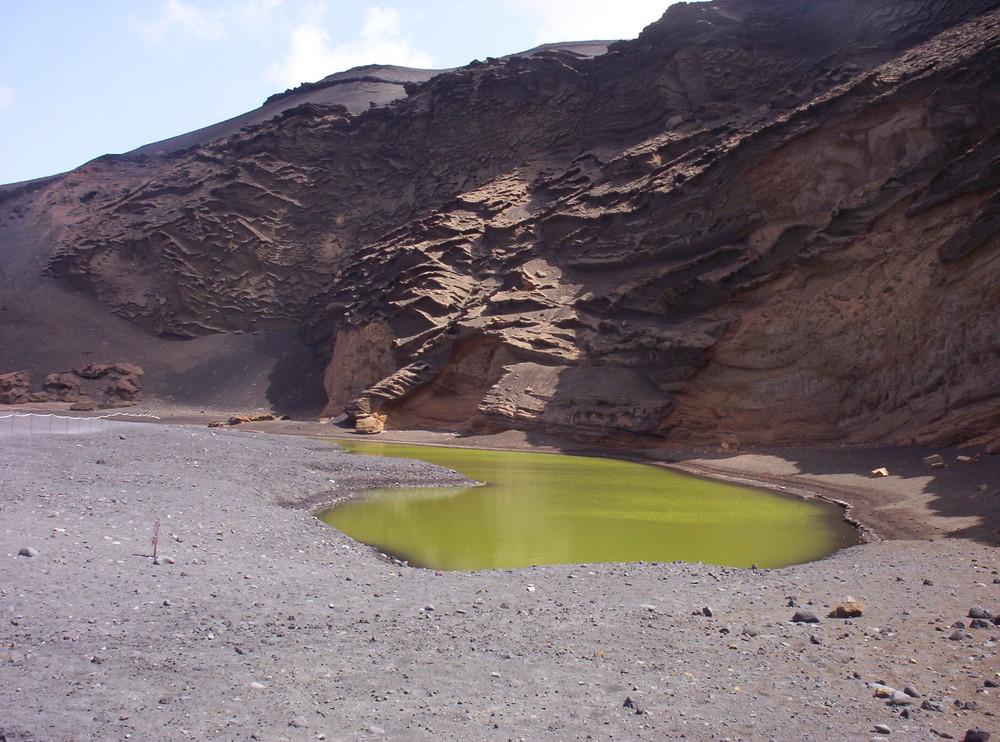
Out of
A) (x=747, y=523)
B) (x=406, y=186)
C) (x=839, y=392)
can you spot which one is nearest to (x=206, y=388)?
(x=406, y=186)

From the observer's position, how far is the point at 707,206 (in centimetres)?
3850

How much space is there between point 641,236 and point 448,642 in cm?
3500

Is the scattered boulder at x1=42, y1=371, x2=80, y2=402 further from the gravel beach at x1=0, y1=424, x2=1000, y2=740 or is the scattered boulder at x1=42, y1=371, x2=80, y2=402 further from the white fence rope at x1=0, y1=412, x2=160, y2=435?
the gravel beach at x1=0, y1=424, x2=1000, y2=740

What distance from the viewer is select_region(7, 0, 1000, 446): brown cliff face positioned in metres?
27.5

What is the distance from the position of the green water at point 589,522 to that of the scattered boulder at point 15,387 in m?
38.7

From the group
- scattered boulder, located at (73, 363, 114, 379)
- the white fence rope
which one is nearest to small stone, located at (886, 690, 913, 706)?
the white fence rope

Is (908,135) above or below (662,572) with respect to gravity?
above

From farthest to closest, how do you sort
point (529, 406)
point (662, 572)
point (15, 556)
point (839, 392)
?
1. point (529, 406)
2. point (839, 392)
3. point (662, 572)
4. point (15, 556)

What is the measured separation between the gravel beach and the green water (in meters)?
1.62

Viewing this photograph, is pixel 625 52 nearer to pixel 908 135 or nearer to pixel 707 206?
pixel 707 206

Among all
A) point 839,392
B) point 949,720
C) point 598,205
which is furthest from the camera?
point 598,205

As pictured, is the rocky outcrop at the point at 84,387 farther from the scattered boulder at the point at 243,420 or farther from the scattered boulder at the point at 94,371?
the scattered boulder at the point at 243,420

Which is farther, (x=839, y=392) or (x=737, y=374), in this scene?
(x=737, y=374)

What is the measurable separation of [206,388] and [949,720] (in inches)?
2185
